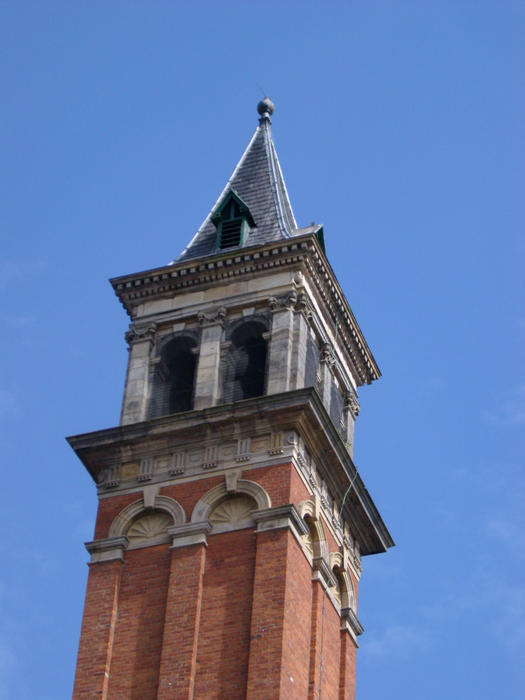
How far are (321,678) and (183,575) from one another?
4.63 m

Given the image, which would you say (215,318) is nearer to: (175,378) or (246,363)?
(246,363)

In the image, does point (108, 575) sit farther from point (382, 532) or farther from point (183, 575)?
point (382, 532)

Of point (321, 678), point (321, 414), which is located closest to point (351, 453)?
point (321, 414)

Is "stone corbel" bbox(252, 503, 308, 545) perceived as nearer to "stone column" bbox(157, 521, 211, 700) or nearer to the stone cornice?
"stone column" bbox(157, 521, 211, 700)

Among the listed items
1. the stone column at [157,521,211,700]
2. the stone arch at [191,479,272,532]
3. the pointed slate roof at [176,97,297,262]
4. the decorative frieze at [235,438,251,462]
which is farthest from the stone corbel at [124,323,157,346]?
the stone column at [157,521,211,700]

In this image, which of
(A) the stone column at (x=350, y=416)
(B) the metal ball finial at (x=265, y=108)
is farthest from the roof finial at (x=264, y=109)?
(A) the stone column at (x=350, y=416)

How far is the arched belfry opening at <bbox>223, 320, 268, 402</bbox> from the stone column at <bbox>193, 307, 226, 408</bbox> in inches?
13.4

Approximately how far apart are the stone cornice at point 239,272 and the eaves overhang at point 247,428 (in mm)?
5935

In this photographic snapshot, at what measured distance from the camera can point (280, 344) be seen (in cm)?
4991

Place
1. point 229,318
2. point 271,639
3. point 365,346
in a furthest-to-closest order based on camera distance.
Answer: point 365,346 < point 229,318 < point 271,639

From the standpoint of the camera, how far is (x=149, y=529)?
154 ft

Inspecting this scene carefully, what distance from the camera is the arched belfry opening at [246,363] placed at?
1965 inches

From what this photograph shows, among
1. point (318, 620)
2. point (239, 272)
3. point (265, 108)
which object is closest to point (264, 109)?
point (265, 108)

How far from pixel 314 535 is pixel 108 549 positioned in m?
5.75
